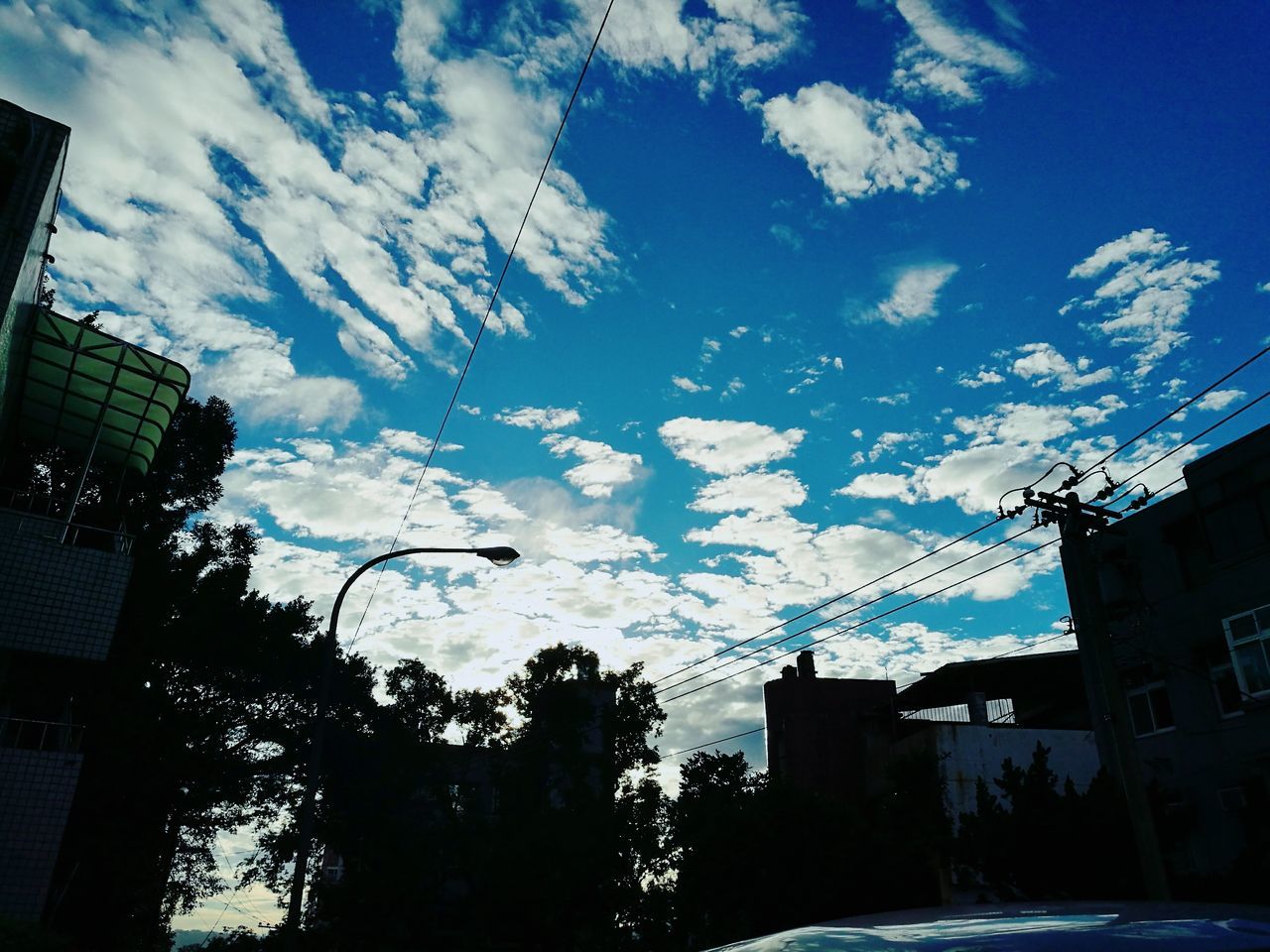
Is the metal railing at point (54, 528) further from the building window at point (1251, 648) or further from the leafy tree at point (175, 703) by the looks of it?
the building window at point (1251, 648)

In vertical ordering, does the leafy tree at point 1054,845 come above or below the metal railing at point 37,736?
below

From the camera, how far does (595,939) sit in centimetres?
2439

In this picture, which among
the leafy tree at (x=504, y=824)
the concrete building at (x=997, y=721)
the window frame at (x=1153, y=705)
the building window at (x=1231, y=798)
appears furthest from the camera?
the concrete building at (x=997, y=721)

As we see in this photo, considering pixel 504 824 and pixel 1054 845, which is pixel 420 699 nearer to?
pixel 504 824

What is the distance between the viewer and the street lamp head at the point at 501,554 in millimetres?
17156

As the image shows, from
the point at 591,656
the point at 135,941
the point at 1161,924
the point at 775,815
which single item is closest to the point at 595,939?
the point at 775,815

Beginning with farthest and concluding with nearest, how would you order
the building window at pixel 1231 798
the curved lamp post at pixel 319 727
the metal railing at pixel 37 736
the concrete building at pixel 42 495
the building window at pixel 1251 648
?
the building window at pixel 1231 798, the building window at pixel 1251 648, the metal railing at pixel 37 736, the concrete building at pixel 42 495, the curved lamp post at pixel 319 727

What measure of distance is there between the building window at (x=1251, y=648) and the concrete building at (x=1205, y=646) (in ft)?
0.08

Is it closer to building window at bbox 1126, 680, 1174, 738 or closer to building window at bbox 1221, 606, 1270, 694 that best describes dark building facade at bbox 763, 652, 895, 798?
building window at bbox 1126, 680, 1174, 738

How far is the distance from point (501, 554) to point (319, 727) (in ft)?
14.8

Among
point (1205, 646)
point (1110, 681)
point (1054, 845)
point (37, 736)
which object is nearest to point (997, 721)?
point (1205, 646)

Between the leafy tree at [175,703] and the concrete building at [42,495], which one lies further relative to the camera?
the leafy tree at [175,703]

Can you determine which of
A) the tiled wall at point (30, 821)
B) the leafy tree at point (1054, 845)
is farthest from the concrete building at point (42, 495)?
the leafy tree at point (1054, 845)

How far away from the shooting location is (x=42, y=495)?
17828 mm
